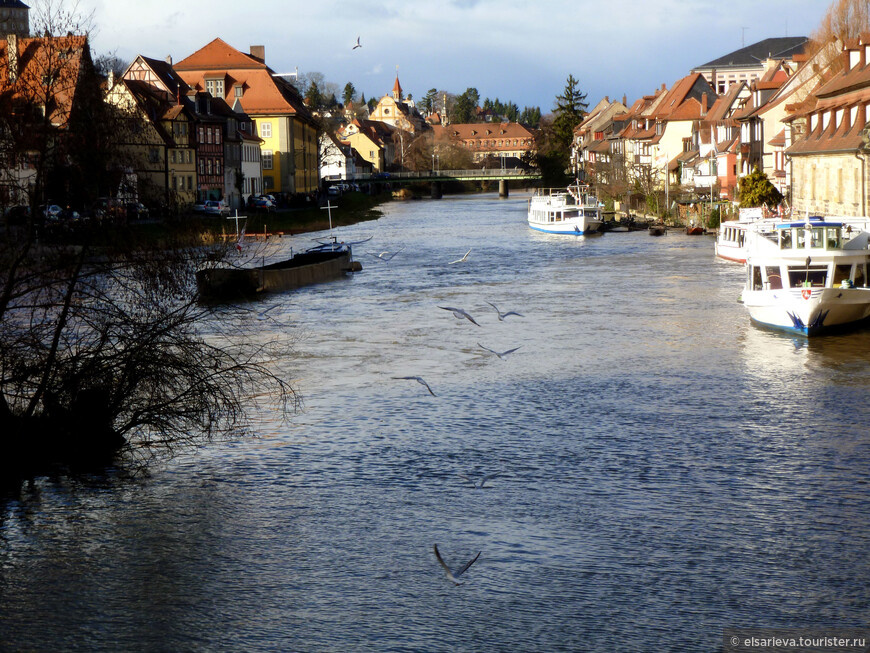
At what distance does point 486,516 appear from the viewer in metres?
13.2

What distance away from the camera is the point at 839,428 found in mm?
17469

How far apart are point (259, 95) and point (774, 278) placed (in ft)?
236

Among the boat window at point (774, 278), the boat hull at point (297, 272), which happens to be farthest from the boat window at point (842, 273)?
the boat hull at point (297, 272)

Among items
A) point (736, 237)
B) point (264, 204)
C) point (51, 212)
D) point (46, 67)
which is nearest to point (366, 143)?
point (264, 204)

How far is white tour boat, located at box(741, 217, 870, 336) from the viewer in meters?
27.4

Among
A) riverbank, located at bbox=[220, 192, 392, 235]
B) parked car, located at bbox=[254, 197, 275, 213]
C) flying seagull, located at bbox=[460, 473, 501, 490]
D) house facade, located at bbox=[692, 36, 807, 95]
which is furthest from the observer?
house facade, located at bbox=[692, 36, 807, 95]

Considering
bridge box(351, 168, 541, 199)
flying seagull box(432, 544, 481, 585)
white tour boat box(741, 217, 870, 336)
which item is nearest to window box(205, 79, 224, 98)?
bridge box(351, 168, 541, 199)

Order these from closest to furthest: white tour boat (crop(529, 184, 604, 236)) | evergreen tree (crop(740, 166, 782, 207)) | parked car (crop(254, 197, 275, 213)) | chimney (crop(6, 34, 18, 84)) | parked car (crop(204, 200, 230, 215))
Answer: chimney (crop(6, 34, 18, 84))
evergreen tree (crop(740, 166, 782, 207))
parked car (crop(204, 200, 230, 215))
white tour boat (crop(529, 184, 604, 236))
parked car (crop(254, 197, 275, 213))

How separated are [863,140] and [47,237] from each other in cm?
3401

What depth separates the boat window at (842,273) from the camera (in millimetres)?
28641

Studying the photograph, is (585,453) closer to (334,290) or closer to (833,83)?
(334,290)

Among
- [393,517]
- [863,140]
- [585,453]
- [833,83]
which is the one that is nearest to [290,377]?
[585,453]

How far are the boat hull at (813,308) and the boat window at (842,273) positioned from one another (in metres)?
0.91

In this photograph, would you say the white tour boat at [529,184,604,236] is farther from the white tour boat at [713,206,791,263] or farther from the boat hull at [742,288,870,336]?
the boat hull at [742,288,870,336]
